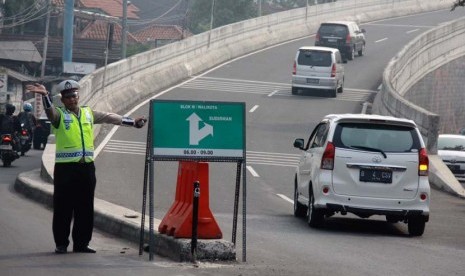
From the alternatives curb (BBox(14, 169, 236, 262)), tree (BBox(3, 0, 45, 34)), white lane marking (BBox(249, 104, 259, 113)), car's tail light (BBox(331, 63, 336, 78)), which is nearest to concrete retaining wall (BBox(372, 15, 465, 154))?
car's tail light (BBox(331, 63, 336, 78))

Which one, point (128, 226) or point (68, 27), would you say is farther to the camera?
point (68, 27)

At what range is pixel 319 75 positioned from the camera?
45188 millimetres

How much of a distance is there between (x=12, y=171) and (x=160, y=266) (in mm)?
16382

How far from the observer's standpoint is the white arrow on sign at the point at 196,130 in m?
11.8

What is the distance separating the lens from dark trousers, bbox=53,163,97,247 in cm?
1201

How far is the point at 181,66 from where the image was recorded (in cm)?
4784

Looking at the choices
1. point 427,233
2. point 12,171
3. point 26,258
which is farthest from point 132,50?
point 26,258

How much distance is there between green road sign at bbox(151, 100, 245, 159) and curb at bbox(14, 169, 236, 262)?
89 centimetres

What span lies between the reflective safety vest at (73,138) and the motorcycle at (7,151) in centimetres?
1644

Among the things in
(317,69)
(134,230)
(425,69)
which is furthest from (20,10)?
(134,230)

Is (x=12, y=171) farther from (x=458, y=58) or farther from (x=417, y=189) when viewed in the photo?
(x=458, y=58)

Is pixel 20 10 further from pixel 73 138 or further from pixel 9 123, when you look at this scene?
pixel 73 138

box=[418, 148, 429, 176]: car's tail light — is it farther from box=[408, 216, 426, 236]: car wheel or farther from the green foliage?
the green foliage

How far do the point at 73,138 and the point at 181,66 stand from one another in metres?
35.9
